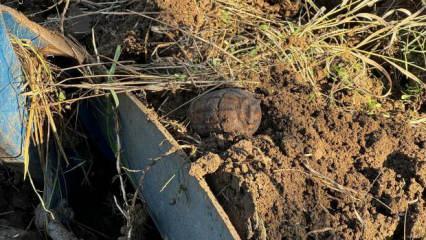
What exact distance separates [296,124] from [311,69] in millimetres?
433

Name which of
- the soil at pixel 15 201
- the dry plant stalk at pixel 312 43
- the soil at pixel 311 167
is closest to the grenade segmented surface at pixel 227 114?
the soil at pixel 311 167

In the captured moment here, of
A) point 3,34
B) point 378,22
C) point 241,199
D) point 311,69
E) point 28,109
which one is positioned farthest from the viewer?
point 378,22

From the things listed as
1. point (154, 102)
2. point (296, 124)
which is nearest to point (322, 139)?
point (296, 124)

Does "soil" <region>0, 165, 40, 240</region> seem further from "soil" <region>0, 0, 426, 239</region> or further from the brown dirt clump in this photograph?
the brown dirt clump

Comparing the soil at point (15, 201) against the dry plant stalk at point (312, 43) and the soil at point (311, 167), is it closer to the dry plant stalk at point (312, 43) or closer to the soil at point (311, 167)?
the soil at point (311, 167)

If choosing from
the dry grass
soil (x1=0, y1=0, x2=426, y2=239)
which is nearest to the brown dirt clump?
soil (x1=0, y1=0, x2=426, y2=239)

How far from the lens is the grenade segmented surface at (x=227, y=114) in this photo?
2.43 meters

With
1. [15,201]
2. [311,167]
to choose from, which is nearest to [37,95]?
[15,201]

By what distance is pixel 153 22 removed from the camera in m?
2.85

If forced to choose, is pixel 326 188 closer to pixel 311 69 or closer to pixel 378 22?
pixel 311 69

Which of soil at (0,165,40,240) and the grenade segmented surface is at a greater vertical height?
the grenade segmented surface

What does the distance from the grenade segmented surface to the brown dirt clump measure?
0.23 ft

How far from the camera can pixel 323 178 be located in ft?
7.51

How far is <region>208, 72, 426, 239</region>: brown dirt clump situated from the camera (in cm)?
220
